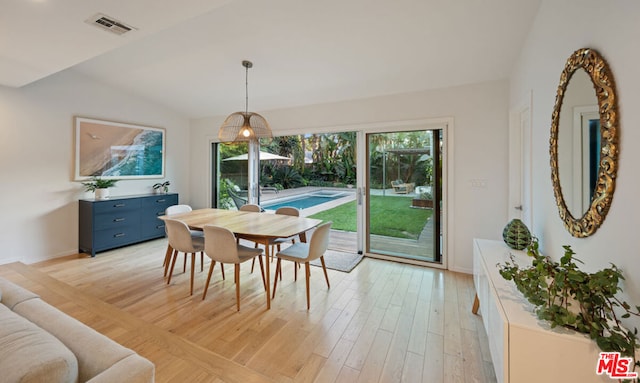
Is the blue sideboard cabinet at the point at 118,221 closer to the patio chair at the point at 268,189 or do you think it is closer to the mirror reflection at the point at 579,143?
the patio chair at the point at 268,189

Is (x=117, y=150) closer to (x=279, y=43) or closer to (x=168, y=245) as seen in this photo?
(x=168, y=245)

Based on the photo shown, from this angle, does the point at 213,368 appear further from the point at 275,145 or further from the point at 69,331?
the point at 275,145

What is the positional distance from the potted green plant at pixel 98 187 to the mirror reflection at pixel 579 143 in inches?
218

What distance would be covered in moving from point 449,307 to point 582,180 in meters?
1.65

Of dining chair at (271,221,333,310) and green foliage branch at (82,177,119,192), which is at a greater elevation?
green foliage branch at (82,177,119,192)

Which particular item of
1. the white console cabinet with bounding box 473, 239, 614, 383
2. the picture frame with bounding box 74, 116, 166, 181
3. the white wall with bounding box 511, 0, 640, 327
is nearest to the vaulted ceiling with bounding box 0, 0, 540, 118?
the white wall with bounding box 511, 0, 640, 327

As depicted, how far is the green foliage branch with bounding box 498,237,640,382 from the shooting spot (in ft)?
3.24

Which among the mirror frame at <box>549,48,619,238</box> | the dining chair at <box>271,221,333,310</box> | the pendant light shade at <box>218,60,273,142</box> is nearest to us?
the mirror frame at <box>549,48,619,238</box>

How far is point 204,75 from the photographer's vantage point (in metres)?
3.95

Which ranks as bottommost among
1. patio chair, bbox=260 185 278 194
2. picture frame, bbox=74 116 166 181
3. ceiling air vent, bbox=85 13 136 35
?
patio chair, bbox=260 185 278 194

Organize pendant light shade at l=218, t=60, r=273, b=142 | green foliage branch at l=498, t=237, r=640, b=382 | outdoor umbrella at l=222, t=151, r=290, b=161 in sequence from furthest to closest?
outdoor umbrella at l=222, t=151, r=290, b=161, pendant light shade at l=218, t=60, r=273, b=142, green foliage branch at l=498, t=237, r=640, b=382

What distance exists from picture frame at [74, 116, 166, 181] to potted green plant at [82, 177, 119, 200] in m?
0.10

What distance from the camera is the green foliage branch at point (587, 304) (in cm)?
99

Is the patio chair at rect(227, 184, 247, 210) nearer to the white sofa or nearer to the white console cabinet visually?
the white sofa
